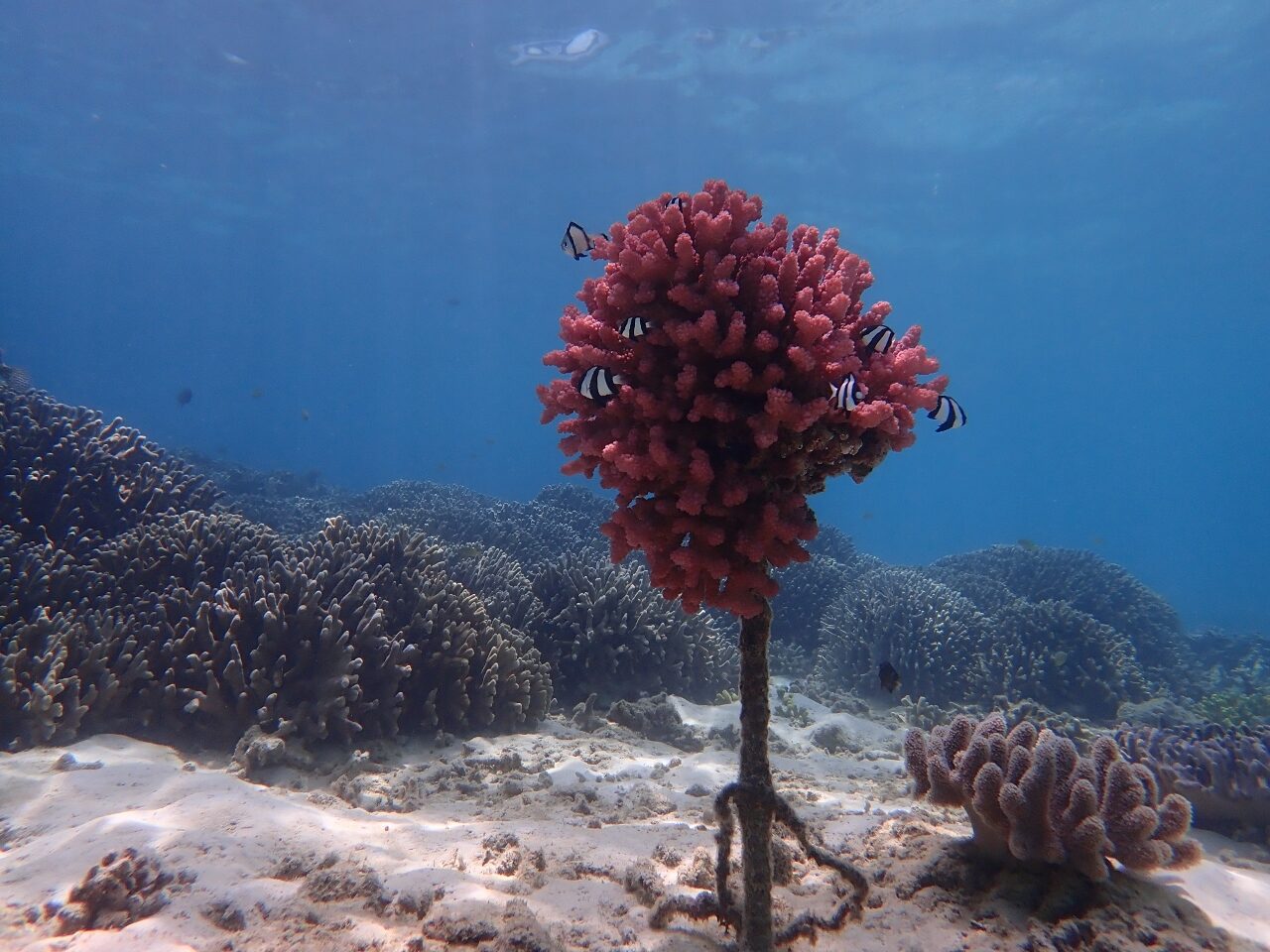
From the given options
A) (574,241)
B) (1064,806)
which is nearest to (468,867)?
(1064,806)

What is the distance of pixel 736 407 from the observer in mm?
2705

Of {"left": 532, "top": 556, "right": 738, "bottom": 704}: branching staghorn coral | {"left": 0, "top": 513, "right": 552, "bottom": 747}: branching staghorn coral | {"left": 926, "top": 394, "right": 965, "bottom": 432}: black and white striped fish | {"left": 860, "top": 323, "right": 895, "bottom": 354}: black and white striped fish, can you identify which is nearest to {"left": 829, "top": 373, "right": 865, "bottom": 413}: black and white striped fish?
{"left": 860, "top": 323, "right": 895, "bottom": 354}: black and white striped fish

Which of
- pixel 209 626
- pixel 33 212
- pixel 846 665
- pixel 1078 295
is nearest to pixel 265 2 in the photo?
pixel 209 626

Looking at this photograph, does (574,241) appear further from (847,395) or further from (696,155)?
(696,155)

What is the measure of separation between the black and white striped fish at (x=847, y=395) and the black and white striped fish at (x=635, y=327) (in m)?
0.82

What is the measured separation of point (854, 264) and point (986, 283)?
2315 inches

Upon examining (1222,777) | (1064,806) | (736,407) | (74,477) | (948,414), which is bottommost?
(1222,777)

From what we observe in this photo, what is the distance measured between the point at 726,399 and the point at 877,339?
802 millimetres

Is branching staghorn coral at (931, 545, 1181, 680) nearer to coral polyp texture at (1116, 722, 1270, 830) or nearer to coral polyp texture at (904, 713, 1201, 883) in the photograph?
coral polyp texture at (1116, 722, 1270, 830)

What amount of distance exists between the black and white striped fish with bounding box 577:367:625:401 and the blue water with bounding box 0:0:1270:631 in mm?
26844

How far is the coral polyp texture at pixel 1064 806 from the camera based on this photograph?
10.2 ft

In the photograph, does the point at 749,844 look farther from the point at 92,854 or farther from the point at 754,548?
the point at 92,854

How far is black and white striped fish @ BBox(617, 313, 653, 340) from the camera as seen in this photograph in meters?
2.75

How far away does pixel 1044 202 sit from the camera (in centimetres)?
3650
